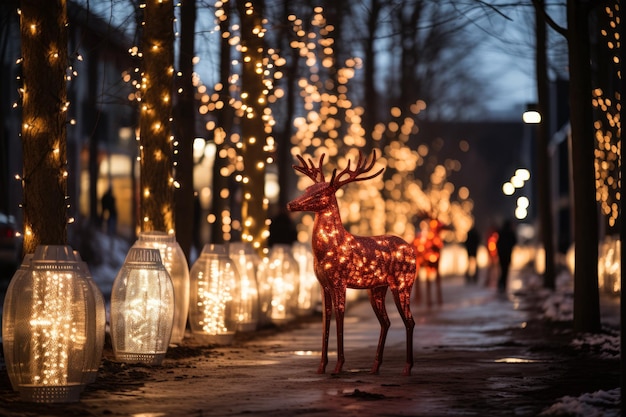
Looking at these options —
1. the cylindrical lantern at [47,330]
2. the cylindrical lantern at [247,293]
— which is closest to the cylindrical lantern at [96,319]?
the cylindrical lantern at [47,330]

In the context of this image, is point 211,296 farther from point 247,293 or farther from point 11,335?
point 11,335

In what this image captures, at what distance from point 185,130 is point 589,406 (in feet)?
38.1

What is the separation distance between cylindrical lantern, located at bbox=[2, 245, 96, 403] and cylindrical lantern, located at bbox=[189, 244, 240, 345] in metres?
6.55

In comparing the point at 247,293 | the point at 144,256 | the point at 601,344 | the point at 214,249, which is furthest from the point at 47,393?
the point at 247,293

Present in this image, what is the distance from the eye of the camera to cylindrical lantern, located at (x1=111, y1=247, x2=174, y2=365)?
1543 centimetres

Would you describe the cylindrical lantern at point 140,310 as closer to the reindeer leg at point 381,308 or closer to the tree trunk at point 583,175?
the reindeer leg at point 381,308

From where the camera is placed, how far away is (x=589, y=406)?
11414mm

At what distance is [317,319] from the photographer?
26.2m

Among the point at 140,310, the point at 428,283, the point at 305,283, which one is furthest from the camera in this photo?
the point at 428,283

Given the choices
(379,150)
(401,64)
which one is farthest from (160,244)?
(401,64)

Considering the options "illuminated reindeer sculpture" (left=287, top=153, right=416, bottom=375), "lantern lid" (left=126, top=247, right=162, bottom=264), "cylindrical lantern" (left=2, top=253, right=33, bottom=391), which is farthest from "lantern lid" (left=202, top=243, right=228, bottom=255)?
"cylindrical lantern" (left=2, top=253, right=33, bottom=391)

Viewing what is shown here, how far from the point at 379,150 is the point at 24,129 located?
34233 millimetres

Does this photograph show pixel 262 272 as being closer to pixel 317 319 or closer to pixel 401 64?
pixel 317 319

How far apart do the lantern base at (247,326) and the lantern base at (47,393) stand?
29.7 ft
